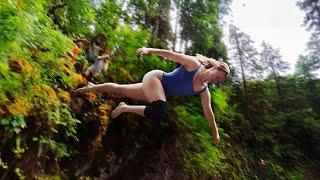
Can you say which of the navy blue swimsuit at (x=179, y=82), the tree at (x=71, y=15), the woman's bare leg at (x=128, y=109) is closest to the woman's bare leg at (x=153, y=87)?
the navy blue swimsuit at (x=179, y=82)

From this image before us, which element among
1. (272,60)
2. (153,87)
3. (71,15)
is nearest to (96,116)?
(153,87)

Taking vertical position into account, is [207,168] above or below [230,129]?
below

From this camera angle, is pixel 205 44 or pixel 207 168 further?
pixel 205 44

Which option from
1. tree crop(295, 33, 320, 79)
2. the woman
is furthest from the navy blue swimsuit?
tree crop(295, 33, 320, 79)

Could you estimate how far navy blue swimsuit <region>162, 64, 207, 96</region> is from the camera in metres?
5.40

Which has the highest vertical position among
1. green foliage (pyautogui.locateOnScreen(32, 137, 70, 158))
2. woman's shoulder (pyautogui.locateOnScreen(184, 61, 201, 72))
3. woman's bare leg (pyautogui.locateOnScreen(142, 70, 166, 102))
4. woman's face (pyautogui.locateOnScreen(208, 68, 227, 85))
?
woman's shoulder (pyautogui.locateOnScreen(184, 61, 201, 72))

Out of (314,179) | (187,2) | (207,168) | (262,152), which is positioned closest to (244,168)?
(262,152)

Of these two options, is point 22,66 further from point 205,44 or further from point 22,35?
point 205,44

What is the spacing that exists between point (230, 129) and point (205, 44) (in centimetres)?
566

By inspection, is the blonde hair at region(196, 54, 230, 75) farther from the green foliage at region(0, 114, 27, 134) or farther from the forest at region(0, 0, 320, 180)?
the green foliage at region(0, 114, 27, 134)

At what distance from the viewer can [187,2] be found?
62.2 feet

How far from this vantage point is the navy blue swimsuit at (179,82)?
5402 millimetres

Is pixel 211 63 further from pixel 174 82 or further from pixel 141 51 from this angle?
pixel 141 51

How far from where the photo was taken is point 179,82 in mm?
5465
